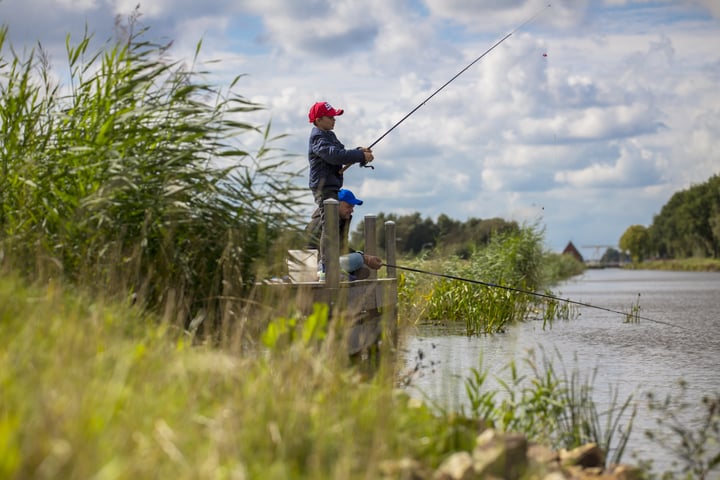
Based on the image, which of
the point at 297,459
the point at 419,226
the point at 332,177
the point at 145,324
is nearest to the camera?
the point at 297,459

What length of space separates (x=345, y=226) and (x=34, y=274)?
11.5 feet

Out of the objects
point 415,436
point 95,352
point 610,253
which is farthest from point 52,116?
point 610,253

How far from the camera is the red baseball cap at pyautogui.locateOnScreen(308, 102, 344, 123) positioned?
852cm

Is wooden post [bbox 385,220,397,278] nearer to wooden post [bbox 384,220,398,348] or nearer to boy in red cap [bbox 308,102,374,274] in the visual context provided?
wooden post [bbox 384,220,398,348]

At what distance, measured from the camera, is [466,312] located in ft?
43.8

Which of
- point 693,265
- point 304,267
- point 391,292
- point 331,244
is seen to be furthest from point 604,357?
point 693,265

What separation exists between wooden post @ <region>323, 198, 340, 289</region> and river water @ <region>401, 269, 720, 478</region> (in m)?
0.79

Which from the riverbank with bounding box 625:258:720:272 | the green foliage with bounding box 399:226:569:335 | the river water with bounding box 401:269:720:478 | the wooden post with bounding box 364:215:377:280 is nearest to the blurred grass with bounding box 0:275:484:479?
the river water with bounding box 401:269:720:478

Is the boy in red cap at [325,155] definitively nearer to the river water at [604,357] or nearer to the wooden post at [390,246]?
the river water at [604,357]

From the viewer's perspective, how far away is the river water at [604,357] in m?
6.29

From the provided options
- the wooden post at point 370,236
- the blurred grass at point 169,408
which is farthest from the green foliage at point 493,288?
the blurred grass at point 169,408

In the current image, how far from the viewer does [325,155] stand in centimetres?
835

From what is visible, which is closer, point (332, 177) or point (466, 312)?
point (332, 177)

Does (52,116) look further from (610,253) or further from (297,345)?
(610,253)
